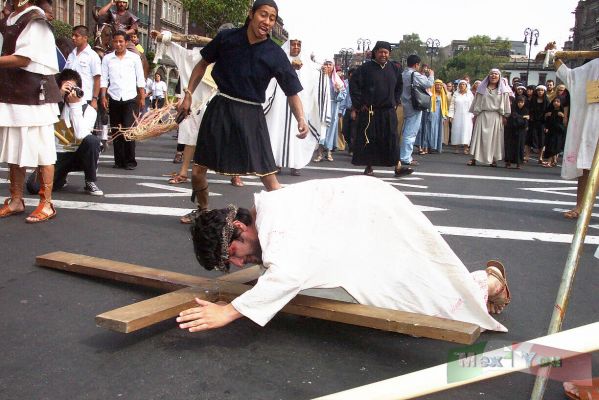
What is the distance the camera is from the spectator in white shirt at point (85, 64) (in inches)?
410

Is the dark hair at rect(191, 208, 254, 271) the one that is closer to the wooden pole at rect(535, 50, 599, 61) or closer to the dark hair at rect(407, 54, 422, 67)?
the wooden pole at rect(535, 50, 599, 61)

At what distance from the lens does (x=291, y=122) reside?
9.71 m

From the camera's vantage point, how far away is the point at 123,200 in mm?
7305

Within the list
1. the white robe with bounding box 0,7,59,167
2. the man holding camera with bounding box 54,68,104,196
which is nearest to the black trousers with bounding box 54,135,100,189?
the man holding camera with bounding box 54,68,104,196

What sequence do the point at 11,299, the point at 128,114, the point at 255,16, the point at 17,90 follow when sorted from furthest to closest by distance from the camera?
the point at 128,114 → the point at 17,90 → the point at 255,16 → the point at 11,299

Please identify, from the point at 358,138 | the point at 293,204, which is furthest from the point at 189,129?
the point at 293,204

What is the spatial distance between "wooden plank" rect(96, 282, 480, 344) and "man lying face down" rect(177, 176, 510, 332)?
0.13 meters

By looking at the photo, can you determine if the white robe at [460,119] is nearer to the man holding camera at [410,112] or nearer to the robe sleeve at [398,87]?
the man holding camera at [410,112]

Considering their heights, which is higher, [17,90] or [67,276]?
[17,90]

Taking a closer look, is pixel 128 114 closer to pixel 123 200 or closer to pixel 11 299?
pixel 123 200

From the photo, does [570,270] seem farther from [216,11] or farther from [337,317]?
[216,11]

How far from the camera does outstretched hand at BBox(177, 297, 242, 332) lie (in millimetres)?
2895

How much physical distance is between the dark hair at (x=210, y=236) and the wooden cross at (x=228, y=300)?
1.12ft

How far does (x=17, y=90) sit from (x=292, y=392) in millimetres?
4093
